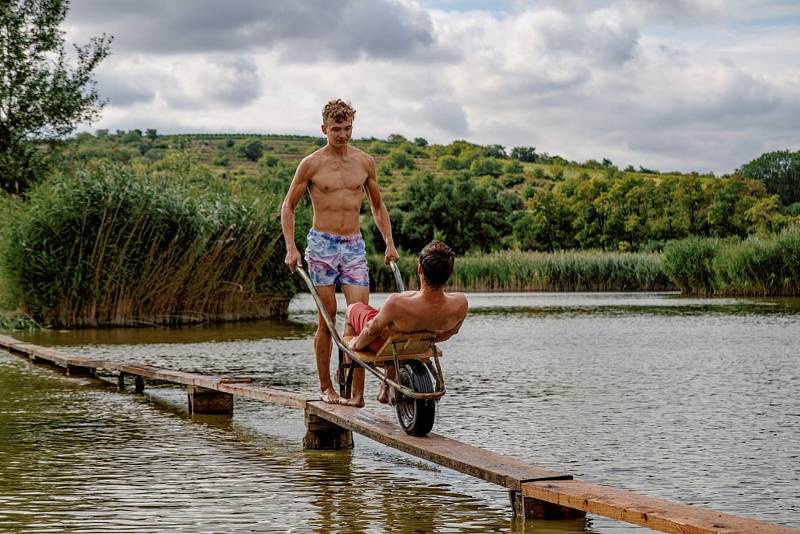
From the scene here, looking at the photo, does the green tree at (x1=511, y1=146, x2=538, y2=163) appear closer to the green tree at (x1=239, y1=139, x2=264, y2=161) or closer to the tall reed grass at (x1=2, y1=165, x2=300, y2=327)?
the green tree at (x1=239, y1=139, x2=264, y2=161)

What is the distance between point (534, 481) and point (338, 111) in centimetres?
325

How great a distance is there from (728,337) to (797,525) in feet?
41.7

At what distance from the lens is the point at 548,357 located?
15.1 meters

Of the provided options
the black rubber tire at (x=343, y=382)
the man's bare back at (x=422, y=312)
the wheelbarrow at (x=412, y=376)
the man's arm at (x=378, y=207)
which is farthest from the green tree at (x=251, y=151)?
the man's bare back at (x=422, y=312)

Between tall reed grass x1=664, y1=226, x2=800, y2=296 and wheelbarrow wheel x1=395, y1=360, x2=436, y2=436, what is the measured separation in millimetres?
27024

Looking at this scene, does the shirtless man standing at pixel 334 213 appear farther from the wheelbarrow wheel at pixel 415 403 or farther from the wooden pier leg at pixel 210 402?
the wooden pier leg at pixel 210 402

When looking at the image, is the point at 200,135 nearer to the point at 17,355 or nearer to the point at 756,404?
the point at 17,355

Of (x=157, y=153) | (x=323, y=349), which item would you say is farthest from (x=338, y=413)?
(x=157, y=153)

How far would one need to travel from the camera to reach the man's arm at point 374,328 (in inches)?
255

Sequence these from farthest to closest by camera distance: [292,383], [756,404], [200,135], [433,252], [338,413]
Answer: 1. [200,135]
2. [292,383]
3. [756,404]
4. [338,413]
5. [433,252]

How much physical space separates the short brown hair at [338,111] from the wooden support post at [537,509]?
3.16 m

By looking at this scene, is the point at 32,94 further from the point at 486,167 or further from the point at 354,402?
the point at 486,167

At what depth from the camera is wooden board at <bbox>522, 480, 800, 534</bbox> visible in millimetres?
4301

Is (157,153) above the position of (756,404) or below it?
above
